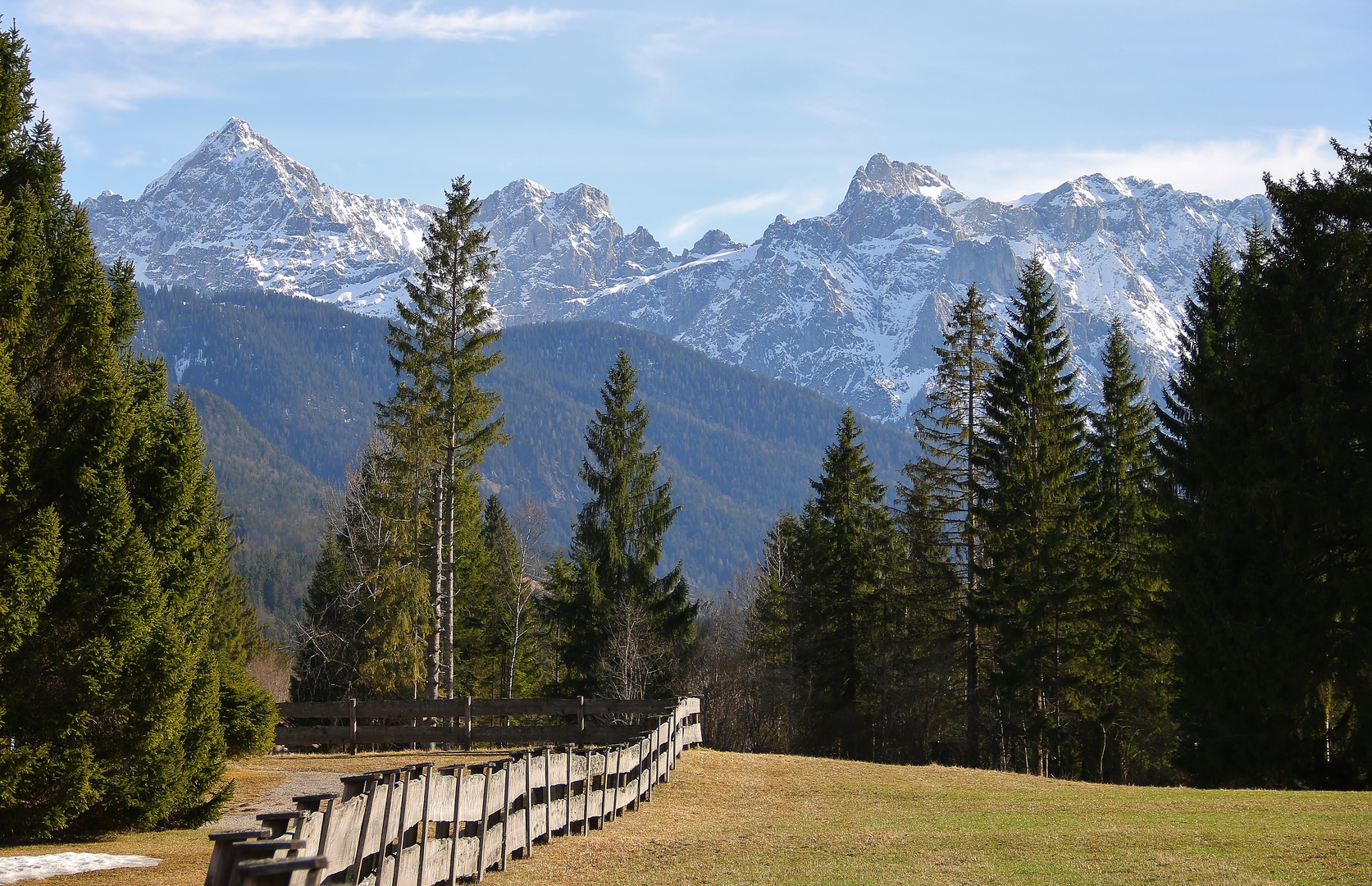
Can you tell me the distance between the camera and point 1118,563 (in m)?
32.2

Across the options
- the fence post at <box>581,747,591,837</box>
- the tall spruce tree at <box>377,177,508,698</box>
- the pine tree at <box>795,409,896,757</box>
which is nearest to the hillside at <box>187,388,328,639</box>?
the pine tree at <box>795,409,896,757</box>

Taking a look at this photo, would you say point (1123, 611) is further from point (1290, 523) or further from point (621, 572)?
point (621, 572)

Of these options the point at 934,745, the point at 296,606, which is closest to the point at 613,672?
the point at 934,745

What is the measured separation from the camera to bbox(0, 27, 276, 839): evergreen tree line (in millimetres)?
11359

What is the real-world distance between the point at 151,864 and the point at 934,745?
30.8 metres

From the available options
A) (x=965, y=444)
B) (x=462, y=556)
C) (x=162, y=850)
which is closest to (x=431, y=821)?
(x=162, y=850)

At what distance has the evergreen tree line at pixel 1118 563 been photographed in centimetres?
2041

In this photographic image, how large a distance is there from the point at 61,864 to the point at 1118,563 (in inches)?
1169

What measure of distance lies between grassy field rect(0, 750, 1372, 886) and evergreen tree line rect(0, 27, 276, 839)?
73 cm

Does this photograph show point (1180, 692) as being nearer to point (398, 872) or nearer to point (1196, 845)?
point (1196, 845)

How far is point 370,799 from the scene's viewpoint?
7688 mm

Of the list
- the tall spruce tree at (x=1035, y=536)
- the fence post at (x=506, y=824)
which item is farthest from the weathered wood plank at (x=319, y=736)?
the tall spruce tree at (x=1035, y=536)

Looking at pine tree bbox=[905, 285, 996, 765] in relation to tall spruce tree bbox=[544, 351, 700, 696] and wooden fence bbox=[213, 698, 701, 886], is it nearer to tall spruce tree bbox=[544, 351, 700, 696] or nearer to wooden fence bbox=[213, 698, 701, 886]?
tall spruce tree bbox=[544, 351, 700, 696]

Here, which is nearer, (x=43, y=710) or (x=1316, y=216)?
(x=43, y=710)
